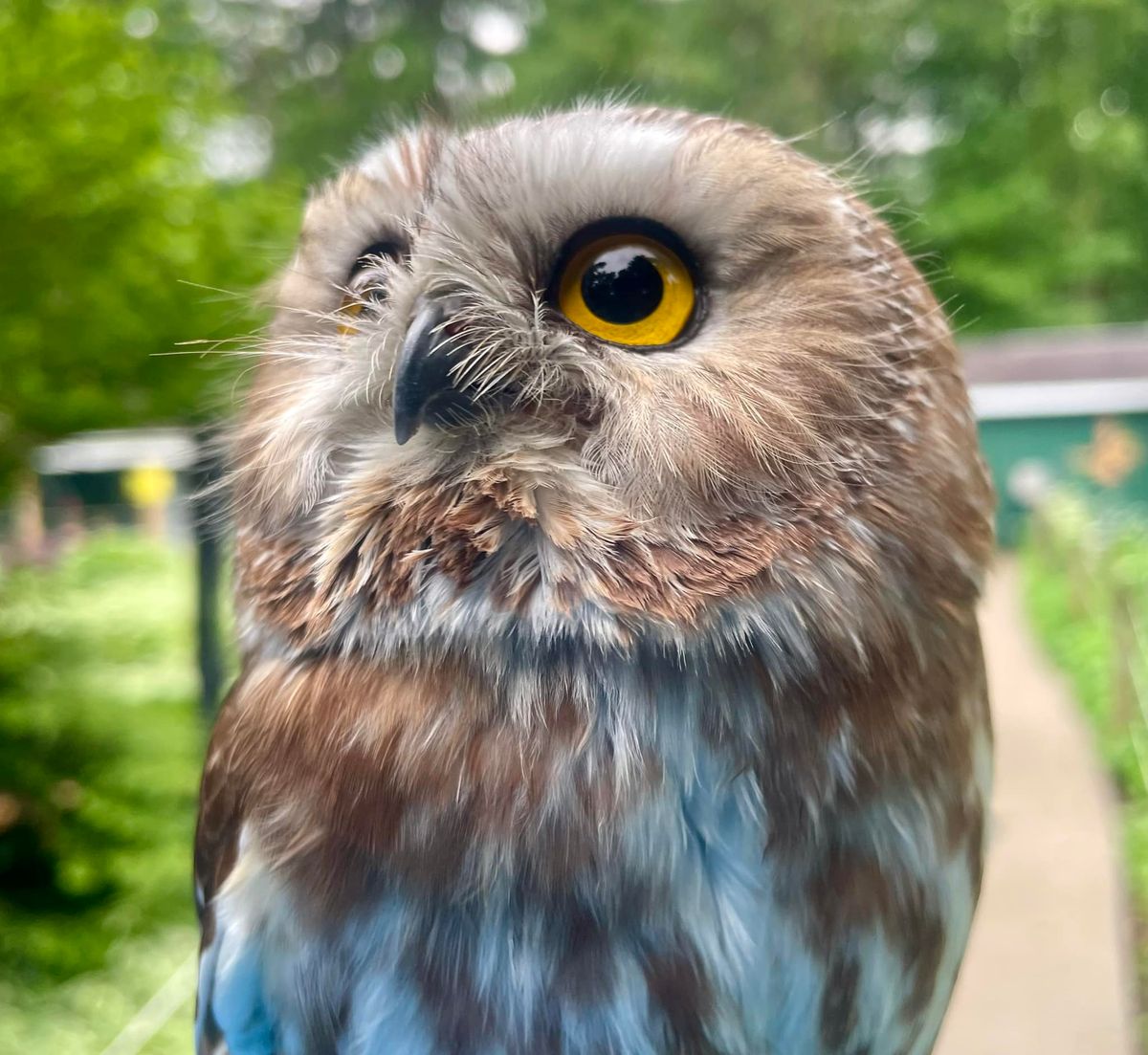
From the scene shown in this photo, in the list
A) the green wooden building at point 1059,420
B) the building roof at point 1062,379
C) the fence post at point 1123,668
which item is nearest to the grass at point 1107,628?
the fence post at point 1123,668

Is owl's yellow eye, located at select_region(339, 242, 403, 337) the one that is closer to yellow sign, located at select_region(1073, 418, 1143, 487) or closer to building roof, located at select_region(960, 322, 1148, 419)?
yellow sign, located at select_region(1073, 418, 1143, 487)

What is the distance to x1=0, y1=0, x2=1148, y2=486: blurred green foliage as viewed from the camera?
3133 millimetres

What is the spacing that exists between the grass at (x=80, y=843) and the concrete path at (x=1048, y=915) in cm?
273

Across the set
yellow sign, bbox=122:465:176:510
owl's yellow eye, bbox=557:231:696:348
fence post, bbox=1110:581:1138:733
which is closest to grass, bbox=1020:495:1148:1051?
fence post, bbox=1110:581:1138:733

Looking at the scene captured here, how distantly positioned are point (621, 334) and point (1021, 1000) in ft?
11.1

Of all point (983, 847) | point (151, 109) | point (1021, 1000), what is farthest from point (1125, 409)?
point (983, 847)

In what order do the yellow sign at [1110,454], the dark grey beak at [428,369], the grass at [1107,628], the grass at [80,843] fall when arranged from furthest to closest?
the yellow sign at [1110,454] < the grass at [1107,628] < the grass at [80,843] < the dark grey beak at [428,369]

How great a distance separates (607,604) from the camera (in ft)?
3.11

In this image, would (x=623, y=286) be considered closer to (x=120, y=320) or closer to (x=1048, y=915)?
(x=120, y=320)

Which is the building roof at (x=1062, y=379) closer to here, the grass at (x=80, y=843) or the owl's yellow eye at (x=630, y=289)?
the grass at (x=80, y=843)

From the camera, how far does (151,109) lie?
3414 mm

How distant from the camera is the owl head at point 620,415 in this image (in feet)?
3.13

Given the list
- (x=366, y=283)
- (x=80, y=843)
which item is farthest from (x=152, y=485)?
(x=366, y=283)

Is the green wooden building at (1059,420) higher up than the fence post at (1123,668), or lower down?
higher up
